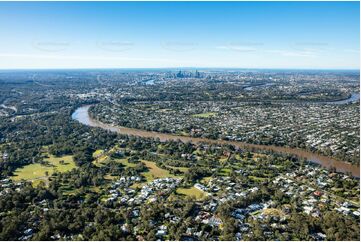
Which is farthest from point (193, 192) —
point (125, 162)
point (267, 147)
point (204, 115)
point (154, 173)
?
point (204, 115)

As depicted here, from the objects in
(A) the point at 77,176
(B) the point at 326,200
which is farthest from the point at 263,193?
(A) the point at 77,176

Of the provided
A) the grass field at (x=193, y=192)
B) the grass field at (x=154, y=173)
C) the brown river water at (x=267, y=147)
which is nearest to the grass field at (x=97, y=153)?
the grass field at (x=154, y=173)

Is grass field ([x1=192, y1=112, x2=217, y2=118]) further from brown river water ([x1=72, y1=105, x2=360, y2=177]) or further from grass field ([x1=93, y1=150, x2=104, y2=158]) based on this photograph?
grass field ([x1=93, y1=150, x2=104, y2=158])

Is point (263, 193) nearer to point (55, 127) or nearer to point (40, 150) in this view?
point (40, 150)

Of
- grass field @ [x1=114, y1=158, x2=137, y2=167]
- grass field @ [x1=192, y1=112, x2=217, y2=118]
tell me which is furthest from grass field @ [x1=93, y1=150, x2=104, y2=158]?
grass field @ [x1=192, y1=112, x2=217, y2=118]

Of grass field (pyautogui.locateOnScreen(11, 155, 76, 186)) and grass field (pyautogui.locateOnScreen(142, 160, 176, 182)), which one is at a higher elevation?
grass field (pyautogui.locateOnScreen(142, 160, 176, 182))

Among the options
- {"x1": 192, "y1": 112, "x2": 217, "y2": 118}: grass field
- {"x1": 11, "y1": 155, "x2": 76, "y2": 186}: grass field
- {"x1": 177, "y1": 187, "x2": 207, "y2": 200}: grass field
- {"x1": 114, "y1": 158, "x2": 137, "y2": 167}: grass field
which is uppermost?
{"x1": 192, "y1": 112, "x2": 217, "y2": 118}: grass field
